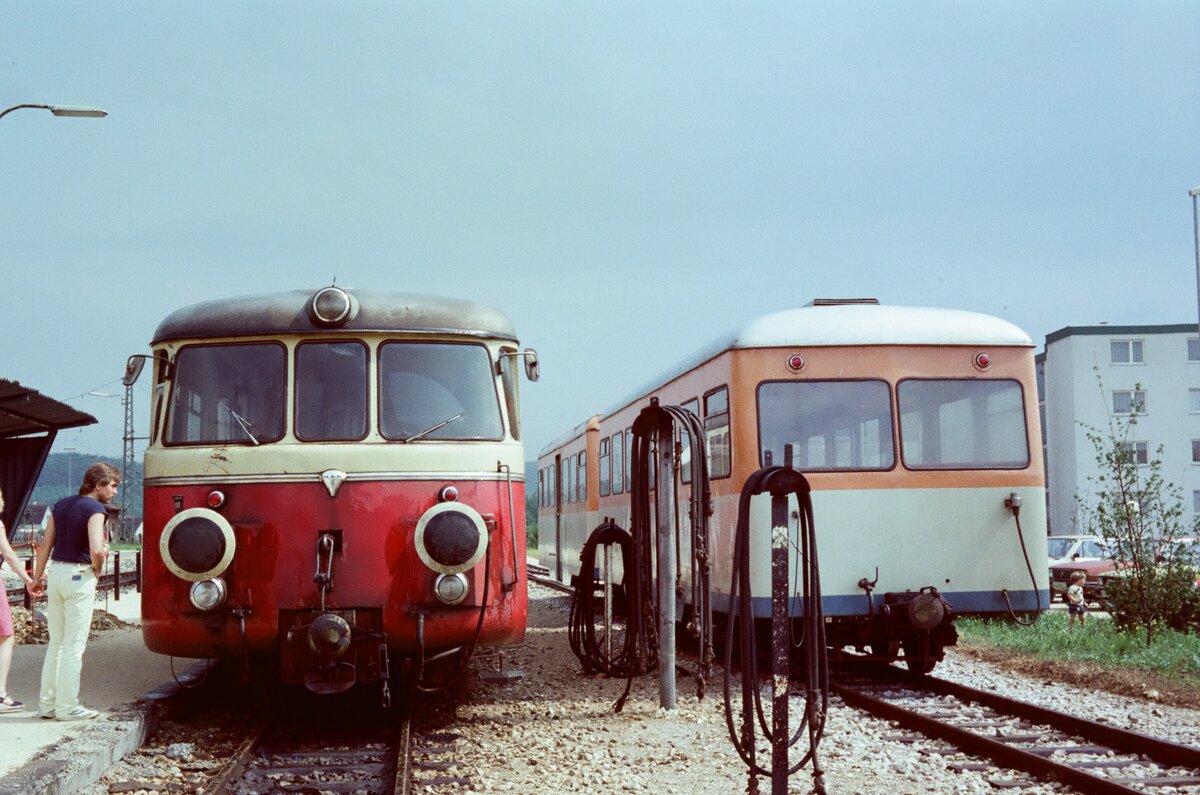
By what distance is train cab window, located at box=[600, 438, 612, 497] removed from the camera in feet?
55.7

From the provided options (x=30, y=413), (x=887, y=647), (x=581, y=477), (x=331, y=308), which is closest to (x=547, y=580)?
(x=581, y=477)

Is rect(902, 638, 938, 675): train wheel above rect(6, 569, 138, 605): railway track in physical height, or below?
below

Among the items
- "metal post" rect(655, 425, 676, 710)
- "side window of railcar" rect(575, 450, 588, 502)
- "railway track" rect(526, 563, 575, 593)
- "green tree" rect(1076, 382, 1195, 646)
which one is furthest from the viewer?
"railway track" rect(526, 563, 575, 593)

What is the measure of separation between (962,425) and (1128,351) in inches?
1768

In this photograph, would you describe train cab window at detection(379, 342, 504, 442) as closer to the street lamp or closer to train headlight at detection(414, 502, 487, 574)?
train headlight at detection(414, 502, 487, 574)

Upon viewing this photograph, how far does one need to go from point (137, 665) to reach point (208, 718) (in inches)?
94.8

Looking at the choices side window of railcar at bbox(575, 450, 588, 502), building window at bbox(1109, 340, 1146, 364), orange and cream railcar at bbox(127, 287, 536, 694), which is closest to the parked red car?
side window of railcar at bbox(575, 450, 588, 502)

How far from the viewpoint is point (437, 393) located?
8.92 metres

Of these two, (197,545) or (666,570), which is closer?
(197,545)

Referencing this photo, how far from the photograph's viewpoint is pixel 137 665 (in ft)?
38.8

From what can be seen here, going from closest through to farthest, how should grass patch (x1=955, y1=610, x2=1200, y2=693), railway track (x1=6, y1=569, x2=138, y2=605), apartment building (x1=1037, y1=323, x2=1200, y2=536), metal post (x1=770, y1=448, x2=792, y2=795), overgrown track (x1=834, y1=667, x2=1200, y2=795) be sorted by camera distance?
metal post (x1=770, y1=448, x2=792, y2=795), overgrown track (x1=834, y1=667, x2=1200, y2=795), grass patch (x1=955, y1=610, x2=1200, y2=693), railway track (x1=6, y1=569, x2=138, y2=605), apartment building (x1=1037, y1=323, x2=1200, y2=536)

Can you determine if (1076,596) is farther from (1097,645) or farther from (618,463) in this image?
(618,463)

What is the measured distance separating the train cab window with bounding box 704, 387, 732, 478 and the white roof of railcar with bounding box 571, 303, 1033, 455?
44 cm

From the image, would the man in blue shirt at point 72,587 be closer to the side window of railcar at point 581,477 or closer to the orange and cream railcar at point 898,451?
the orange and cream railcar at point 898,451
